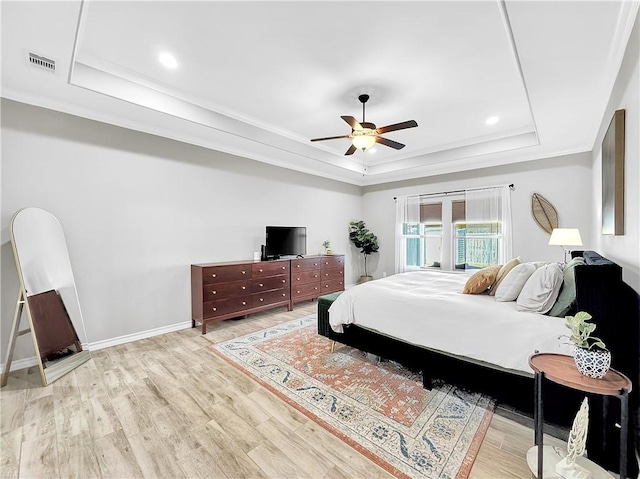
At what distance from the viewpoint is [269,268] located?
14.5ft

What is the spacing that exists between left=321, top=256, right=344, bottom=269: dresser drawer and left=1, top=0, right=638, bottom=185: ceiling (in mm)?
2368

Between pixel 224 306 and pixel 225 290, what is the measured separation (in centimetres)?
23

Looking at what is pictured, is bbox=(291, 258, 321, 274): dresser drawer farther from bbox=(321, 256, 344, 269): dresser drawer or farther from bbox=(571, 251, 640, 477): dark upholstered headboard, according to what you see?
bbox=(571, 251, 640, 477): dark upholstered headboard

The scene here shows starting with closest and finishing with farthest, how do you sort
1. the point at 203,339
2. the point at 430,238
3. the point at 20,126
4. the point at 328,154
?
the point at 20,126 → the point at 203,339 → the point at 328,154 → the point at 430,238

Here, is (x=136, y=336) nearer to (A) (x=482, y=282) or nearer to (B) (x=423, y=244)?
(A) (x=482, y=282)

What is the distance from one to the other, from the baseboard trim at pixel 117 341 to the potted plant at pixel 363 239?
13.3 ft

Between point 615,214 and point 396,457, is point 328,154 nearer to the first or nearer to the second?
point 615,214

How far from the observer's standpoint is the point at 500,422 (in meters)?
1.95

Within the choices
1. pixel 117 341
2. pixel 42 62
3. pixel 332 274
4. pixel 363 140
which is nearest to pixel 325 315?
pixel 363 140

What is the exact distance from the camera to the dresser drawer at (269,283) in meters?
4.23

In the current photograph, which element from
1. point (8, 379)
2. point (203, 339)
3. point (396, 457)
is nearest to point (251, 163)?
point (203, 339)

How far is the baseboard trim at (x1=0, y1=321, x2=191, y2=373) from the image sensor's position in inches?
106

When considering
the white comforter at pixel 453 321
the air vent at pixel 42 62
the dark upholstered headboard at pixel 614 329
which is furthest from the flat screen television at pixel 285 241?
the dark upholstered headboard at pixel 614 329

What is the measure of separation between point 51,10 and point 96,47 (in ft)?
Answer: 2.24
